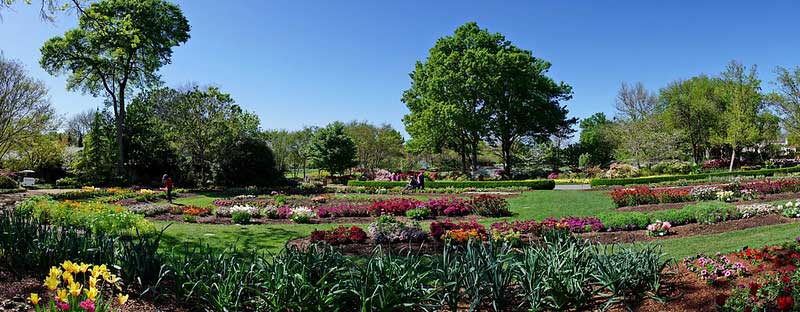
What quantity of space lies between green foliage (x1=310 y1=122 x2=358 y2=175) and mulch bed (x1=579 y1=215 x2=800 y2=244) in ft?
99.6

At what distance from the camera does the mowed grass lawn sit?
25.4ft

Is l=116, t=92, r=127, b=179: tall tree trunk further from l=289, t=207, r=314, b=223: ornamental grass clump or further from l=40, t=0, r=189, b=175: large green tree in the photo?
l=289, t=207, r=314, b=223: ornamental grass clump

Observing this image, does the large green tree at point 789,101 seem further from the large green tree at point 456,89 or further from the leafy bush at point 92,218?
the leafy bush at point 92,218

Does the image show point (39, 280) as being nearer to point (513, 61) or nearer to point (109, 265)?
point (109, 265)

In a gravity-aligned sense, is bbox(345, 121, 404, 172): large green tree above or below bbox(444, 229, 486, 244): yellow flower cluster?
above

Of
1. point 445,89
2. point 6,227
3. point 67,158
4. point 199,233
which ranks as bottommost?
point 199,233

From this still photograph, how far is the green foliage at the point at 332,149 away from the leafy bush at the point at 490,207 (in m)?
25.0

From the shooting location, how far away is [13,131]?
28.7 m

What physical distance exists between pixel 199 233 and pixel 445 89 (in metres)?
27.4

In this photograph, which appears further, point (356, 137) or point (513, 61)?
point (356, 137)

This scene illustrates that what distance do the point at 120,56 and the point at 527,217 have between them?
28395 mm

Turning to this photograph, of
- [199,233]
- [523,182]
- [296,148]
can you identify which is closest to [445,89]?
[523,182]

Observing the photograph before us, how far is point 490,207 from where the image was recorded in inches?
562

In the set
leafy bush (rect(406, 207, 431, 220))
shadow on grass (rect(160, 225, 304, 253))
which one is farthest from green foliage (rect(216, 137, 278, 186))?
leafy bush (rect(406, 207, 431, 220))
